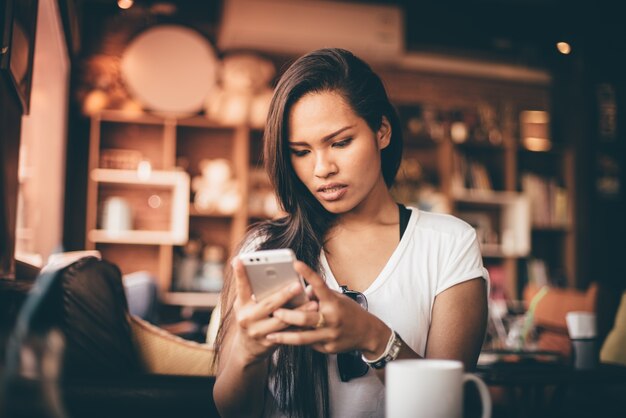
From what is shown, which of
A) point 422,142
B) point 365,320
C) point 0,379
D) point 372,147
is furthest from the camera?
point 422,142

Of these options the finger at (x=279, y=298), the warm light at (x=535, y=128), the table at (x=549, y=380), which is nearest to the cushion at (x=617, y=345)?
the table at (x=549, y=380)

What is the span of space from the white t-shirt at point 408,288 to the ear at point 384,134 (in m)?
0.23

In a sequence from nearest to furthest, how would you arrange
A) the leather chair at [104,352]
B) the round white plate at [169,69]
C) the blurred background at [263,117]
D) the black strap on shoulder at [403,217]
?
the leather chair at [104,352] < the black strap on shoulder at [403,217] < the round white plate at [169,69] < the blurred background at [263,117]

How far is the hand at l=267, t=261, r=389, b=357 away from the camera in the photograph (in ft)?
3.10

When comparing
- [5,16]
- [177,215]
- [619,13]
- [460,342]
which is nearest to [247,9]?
[177,215]

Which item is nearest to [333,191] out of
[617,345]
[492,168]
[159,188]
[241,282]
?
[241,282]

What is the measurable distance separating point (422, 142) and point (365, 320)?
4.73 meters

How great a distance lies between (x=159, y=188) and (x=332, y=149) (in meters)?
4.03

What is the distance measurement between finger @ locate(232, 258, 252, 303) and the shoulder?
616 millimetres

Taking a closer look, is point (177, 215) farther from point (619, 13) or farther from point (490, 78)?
point (619, 13)

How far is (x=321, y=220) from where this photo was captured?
1543mm

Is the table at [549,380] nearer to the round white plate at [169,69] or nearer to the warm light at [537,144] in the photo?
the round white plate at [169,69]

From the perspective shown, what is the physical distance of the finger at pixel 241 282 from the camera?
94 cm

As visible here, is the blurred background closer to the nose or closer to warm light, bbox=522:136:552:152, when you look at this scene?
warm light, bbox=522:136:552:152
